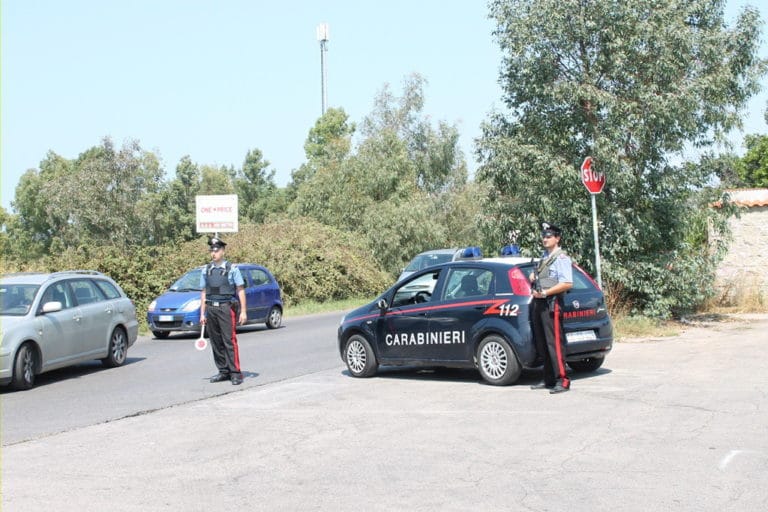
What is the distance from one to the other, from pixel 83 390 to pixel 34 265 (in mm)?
16719

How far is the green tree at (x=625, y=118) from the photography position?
1775cm

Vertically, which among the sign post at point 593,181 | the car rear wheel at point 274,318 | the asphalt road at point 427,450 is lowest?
the asphalt road at point 427,450

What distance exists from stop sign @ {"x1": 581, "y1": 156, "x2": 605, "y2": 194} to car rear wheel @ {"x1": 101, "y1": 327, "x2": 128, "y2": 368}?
861 centimetres

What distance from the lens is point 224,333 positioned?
40.8 feet

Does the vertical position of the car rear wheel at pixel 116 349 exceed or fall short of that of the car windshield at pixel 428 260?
it falls short

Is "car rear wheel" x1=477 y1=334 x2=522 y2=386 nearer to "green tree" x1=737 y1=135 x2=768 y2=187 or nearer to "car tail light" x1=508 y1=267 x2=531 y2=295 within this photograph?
"car tail light" x1=508 y1=267 x2=531 y2=295

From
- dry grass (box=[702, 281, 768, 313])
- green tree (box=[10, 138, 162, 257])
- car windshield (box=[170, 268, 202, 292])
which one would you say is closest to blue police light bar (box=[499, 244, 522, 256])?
dry grass (box=[702, 281, 768, 313])

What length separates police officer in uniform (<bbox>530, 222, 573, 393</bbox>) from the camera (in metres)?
10.8

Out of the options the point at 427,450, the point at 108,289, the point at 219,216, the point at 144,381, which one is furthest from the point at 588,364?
the point at 219,216

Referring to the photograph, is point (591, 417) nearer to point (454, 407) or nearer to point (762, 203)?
point (454, 407)

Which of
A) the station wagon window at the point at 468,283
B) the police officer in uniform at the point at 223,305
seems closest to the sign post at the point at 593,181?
the station wagon window at the point at 468,283

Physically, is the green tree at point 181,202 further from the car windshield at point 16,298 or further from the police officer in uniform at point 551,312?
the police officer in uniform at point 551,312

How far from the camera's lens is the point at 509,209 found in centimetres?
1916

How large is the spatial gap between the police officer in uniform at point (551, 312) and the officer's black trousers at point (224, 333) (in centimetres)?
410
